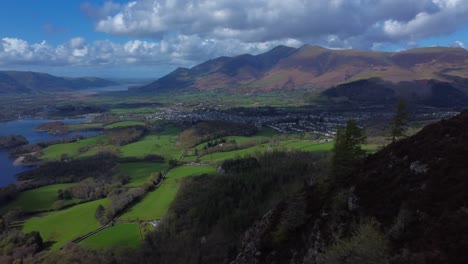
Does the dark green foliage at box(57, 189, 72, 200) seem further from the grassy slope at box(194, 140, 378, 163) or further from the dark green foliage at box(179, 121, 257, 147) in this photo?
the dark green foliage at box(179, 121, 257, 147)

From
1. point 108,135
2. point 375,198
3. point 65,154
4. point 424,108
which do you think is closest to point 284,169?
point 375,198

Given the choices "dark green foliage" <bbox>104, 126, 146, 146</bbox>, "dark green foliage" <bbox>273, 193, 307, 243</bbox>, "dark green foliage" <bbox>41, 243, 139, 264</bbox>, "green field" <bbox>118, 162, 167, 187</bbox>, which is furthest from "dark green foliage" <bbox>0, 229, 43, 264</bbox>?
"dark green foliage" <bbox>104, 126, 146, 146</bbox>

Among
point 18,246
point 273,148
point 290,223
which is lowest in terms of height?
point 18,246

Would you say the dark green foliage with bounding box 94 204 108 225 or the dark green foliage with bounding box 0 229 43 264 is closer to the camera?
the dark green foliage with bounding box 0 229 43 264

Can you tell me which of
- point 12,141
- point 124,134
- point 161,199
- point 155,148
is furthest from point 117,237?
point 12,141

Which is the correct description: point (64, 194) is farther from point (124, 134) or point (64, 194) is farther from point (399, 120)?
point (399, 120)

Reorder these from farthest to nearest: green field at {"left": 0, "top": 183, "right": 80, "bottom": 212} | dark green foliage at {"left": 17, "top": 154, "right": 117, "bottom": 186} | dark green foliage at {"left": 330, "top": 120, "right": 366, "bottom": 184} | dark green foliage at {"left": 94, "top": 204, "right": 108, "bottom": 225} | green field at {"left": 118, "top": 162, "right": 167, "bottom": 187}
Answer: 1. dark green foliage at {"left": 17, "top": 154, "right": 117, "bottom": 186}
2. green field at {"left": 118, "top": 162, "right": 167, "bottom": 187}
3. green field at {"left": 0, "top": 183, "right": 80, "bottom": 212}
4. dark green foliage at {"left": 94, "top": 204, "right": 108, "bottom": 225}
5. dark green foliage at {"left": 330, "top": 120, "right": 366, "bottom": 184}

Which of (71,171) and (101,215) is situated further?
(71,171)
